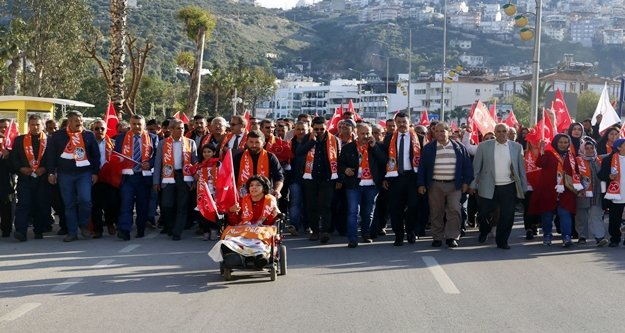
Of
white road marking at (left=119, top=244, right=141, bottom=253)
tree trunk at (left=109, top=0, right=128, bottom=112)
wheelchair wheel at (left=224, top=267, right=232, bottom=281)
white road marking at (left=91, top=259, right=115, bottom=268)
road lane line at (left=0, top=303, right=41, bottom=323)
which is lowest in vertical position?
white road marking at (left=119, top=244, right=141, bottom=253)

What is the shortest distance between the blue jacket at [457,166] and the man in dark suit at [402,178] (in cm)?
35

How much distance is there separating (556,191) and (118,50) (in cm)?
1397

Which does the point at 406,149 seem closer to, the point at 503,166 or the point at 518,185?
the point at 503,166

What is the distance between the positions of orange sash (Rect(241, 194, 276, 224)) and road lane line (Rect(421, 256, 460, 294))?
208cm

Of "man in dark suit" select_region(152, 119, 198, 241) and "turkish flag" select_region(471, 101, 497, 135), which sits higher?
"turkish flag" select_region(471, 101, 497, 135)

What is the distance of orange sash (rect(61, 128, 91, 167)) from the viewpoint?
530 inches

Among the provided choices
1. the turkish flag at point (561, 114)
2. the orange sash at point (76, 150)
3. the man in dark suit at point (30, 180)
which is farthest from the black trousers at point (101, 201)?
the turkish flag at point (561, 114)

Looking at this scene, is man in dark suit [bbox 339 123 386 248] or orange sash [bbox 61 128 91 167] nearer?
man in dark suit [bbox 339 123 386 248]

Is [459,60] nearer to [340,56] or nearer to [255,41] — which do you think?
[340,56]

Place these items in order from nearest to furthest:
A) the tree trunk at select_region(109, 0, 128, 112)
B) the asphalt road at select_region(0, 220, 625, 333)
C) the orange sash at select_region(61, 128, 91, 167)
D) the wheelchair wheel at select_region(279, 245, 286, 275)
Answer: the asphalt road at select_region(0, 220, 625, 333) < the wheelchair wheel at select_region(279, 245, 286, 275) < the orange sash at select_region(61, 128, 91, 167) < the tree trunk at select_region(109, 0, 128, 112)

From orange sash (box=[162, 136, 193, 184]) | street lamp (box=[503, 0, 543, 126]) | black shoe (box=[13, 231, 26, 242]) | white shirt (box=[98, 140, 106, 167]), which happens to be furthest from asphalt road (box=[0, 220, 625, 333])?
street lamp (box=[503, 0, 543, 126])

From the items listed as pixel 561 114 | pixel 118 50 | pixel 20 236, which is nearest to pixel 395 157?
pixel 20 236

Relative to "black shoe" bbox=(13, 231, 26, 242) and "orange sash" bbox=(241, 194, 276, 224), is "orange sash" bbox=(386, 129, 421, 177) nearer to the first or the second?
"orange sash" bbox=(241, 194, 276, 224)

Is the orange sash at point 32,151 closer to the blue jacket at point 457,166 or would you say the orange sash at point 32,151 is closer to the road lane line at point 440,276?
the blue jacket at point 457,166
